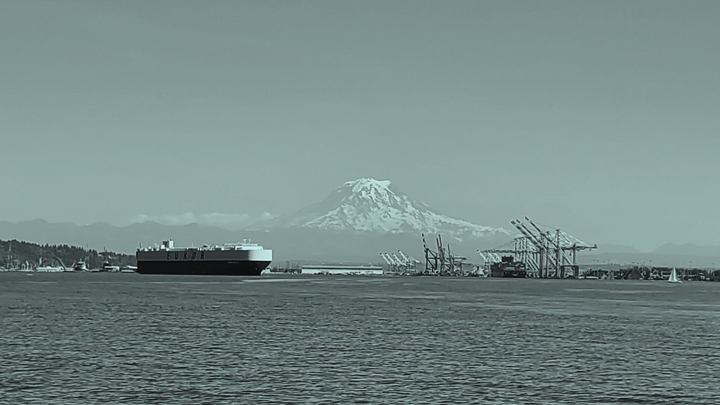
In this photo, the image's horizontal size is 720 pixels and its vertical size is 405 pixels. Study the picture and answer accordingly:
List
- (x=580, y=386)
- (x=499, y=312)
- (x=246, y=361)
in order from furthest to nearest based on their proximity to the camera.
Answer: (x=499, y=312), (x=246, y=361), (x=580, y=386)

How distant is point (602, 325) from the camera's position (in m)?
→ 70.8

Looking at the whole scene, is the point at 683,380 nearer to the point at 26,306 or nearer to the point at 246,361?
the point at 246,361

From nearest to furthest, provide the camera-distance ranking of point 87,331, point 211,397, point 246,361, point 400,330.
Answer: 1. point 211,397
2. point 246,361
3. point 87,331
4. point 400,330

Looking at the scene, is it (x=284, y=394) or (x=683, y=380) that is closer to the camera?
(x=284, y=394)

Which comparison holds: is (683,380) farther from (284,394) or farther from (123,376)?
(123,376)

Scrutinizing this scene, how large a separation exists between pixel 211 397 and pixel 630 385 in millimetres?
18223

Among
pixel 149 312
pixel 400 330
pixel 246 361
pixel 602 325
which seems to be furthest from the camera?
pixel 149 312

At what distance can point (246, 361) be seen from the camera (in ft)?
141

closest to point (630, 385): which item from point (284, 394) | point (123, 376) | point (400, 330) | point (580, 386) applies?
point (580, 386)

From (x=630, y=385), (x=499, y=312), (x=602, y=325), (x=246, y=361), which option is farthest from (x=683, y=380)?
(x=499, y=312)

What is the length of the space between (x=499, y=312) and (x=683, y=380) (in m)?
51.3

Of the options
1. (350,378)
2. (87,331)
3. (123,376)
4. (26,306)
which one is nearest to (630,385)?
(350,378)

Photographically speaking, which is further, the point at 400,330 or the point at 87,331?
the point at 400,330

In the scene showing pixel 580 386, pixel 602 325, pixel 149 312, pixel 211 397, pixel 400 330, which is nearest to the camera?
pixel 211 397
